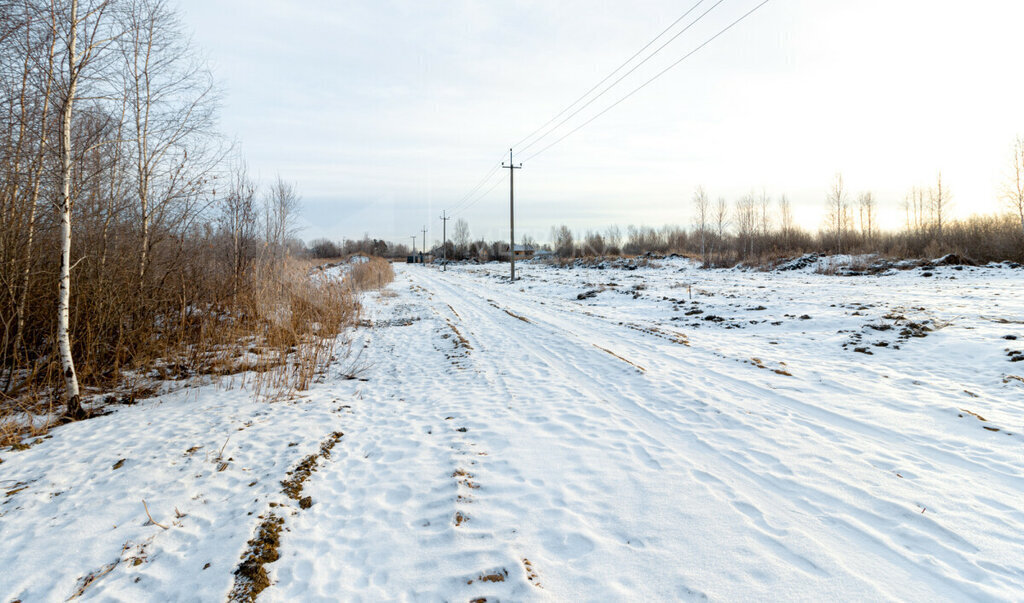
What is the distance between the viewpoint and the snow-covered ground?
252 centimetres

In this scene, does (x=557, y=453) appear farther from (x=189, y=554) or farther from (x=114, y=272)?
(x=114, y=272)

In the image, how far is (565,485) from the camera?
11.6 ft

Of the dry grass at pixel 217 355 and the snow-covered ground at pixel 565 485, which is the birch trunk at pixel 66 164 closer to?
the dry grass at pixel 217 355

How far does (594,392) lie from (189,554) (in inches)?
178

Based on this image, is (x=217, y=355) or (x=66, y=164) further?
(x=217, y=355)

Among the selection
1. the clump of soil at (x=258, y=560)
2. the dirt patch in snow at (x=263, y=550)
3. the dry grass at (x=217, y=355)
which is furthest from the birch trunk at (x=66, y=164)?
the clump of soil at (x=258, y=560)

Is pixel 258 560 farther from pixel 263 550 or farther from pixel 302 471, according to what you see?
pixel 302 471

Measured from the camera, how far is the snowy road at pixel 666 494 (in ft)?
8.18

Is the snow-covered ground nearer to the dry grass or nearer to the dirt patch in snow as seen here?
the dirt patch in snow

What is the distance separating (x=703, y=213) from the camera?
156ft

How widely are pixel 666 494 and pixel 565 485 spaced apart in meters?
0.80

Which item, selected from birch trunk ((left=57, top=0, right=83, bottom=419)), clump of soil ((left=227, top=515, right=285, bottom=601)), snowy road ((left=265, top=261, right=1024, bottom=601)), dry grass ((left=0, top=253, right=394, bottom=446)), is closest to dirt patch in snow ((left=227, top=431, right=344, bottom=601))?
clump of soil ((left=227, top=515, right=285, bottom=601))

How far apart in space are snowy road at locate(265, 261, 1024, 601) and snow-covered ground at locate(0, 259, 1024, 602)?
0.02 meters

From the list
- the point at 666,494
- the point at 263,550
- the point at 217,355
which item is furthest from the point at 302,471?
the point at 217,355
